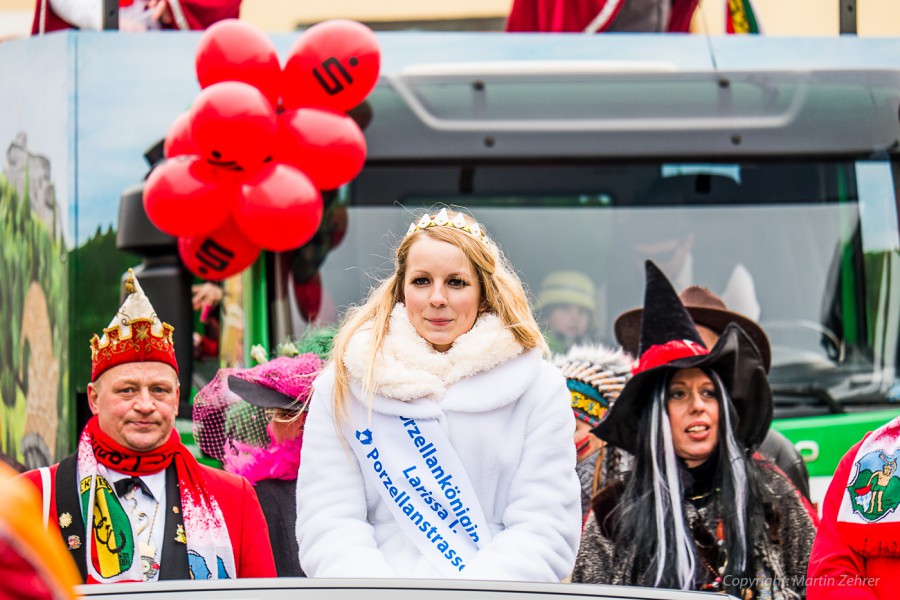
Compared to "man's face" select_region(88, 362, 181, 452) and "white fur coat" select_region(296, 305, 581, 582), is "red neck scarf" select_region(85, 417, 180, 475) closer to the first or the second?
"man's face" select_region(88, 362, 181, 452)

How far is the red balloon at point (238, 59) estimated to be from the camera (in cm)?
514

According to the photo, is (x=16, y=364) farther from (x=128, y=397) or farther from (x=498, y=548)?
(x=498, y=548)

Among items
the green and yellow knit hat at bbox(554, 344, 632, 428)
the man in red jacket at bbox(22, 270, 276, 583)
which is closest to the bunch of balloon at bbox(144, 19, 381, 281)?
the green and yellow knit hat at bbox(554, 344, 632, 428)

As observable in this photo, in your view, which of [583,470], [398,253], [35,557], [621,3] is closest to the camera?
[35,557]

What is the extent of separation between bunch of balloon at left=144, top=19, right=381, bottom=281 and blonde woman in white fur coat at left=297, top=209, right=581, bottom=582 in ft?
6.78

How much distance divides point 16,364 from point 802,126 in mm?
3230

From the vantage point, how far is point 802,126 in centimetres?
564

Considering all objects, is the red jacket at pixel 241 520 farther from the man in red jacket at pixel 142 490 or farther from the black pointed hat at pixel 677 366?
the black pointed hat at pixel 677 366

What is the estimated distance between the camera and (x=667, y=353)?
4.11 meters

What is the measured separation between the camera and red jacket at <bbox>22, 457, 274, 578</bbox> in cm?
350

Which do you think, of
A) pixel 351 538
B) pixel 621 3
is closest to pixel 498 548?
pixel 351 538

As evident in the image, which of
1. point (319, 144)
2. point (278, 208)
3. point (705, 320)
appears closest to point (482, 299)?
point (705, 320)

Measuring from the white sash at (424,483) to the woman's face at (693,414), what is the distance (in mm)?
1197

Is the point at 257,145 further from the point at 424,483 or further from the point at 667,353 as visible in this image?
the point at 424,483
